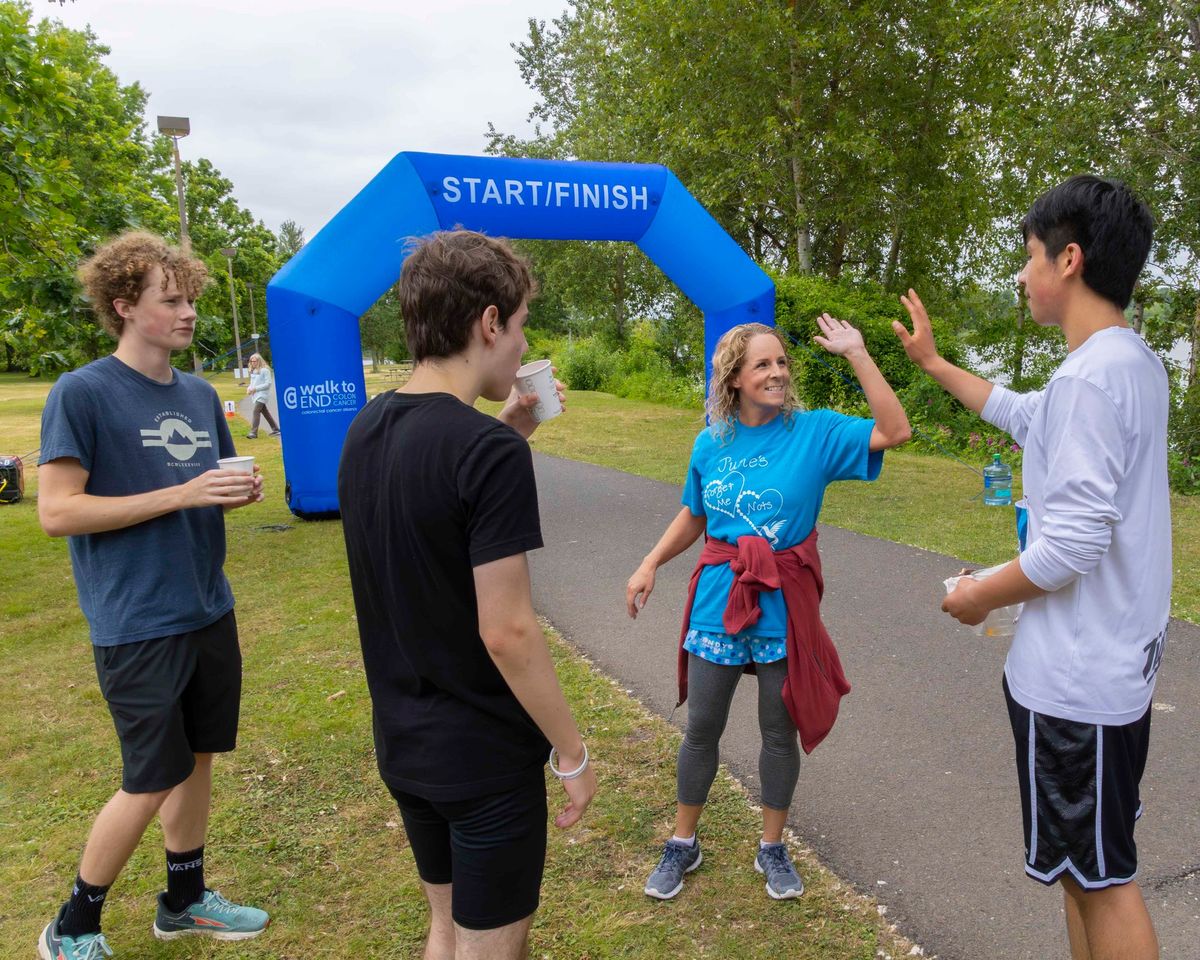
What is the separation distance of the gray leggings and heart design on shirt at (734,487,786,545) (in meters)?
0.40

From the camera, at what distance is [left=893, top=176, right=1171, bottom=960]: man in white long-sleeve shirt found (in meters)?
1.76

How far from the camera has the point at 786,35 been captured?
15328 millimetres

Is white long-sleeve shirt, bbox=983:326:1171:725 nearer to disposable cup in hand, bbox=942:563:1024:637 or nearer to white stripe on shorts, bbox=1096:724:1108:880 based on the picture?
white stripe on shorts, bbox=1096:724:1108:880

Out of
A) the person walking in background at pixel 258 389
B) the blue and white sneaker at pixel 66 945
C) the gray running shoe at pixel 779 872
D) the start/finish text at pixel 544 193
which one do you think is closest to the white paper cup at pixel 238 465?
the blue and white sneaker at pixel 66 945

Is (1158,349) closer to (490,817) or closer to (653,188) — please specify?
(653,188)

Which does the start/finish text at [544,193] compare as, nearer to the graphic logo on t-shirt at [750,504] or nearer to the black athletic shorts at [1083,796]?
the graphic logo on t-shirt at [750,504]

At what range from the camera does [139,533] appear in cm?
248

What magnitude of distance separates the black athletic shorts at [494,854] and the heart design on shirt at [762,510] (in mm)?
1235

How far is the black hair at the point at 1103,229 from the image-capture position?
1.80 m

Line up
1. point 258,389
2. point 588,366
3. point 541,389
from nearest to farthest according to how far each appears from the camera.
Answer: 1. point 541,389
2. point 258,389
3. point 588,366

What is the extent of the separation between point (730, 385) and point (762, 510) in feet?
1.35

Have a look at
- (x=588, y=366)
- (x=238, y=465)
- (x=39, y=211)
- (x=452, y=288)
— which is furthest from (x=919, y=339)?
(x=588, y=366)

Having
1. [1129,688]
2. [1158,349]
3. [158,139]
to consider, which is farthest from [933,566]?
[158,139]

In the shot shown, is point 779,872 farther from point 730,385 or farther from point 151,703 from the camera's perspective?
point 151,703
